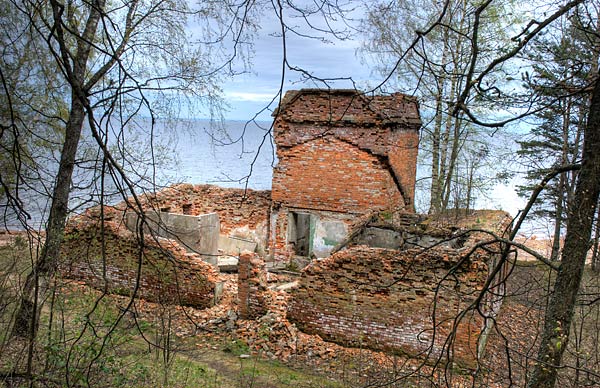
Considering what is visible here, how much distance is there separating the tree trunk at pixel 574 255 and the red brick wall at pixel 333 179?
37.4ft

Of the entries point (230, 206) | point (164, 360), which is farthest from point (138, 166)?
point (230, 206)

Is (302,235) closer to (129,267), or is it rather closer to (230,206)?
(230,206)

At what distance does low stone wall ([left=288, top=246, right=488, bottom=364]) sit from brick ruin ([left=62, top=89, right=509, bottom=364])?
2 centimetres

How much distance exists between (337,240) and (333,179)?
2.06 m

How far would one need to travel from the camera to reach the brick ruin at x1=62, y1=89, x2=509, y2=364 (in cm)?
896

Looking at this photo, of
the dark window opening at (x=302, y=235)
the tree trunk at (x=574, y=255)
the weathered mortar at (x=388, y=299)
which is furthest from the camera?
the dark window opening at (x=302, y=235)

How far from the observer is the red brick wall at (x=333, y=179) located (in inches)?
588

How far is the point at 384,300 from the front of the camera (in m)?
9.25

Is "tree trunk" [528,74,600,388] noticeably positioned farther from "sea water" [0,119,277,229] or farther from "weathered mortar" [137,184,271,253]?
"weathered mortar" [137,184,271,253]

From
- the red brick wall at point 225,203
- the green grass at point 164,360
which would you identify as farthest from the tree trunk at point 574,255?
the red brick wall at point 225,203

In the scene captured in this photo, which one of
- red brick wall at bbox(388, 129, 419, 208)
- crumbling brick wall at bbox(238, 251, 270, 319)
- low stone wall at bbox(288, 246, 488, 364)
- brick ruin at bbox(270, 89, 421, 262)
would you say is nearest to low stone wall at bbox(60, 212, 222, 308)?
crumbling brick wall at bbox(238, 251, 270, 319)

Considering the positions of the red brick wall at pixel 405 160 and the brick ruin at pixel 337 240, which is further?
the red brick wall at pixel 405 160

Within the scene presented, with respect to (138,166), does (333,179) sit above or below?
above

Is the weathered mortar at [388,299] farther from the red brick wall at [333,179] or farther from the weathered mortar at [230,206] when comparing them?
the weathered mortar at [230,206]
